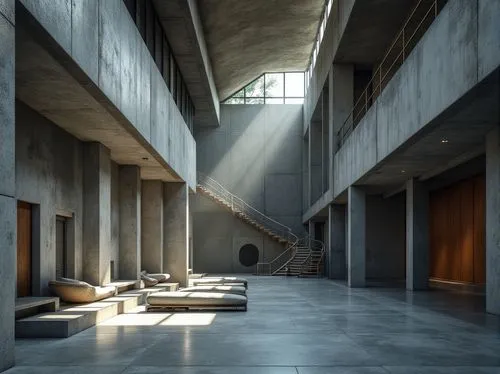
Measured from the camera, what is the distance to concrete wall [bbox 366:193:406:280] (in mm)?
35156

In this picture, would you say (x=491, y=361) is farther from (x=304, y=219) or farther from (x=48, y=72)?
(x=304, y=219)

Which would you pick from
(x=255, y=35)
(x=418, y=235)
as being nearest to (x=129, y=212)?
(x=418, y=235)

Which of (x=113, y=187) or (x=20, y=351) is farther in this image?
(x=113, y=187)

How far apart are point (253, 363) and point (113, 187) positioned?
594 inches

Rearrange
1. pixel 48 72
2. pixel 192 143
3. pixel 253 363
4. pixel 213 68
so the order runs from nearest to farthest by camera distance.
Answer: pixel 253 363, pixel 48 72, pixel 192 143, pixel 213 68

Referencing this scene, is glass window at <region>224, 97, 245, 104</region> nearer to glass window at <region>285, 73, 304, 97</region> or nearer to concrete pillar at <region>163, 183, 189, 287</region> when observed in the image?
glass window at <region>285, 73, 304, 97</region>

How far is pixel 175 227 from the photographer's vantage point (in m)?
28.1

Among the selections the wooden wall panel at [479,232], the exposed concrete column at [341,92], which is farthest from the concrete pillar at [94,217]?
the wooden wall panel at [479,232]

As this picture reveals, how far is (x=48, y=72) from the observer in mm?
11203

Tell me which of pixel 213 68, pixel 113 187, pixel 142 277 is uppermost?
pixel 213 68

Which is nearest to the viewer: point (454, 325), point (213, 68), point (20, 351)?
point (20, 351)

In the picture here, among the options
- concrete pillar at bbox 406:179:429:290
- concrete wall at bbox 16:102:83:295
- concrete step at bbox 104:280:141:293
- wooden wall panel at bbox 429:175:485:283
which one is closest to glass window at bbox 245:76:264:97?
wooden wall panel at bbox 429:175:485:283

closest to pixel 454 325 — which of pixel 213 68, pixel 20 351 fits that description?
pixel 20 351

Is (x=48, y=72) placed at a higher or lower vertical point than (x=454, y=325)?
higher
